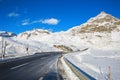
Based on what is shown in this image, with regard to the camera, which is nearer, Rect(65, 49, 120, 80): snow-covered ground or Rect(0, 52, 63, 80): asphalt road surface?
Rect(0, 52, 63, 80): asphalt road surface

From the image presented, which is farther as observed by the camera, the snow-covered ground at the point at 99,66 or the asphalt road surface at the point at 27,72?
the snow-covered ground at the point at 99,66

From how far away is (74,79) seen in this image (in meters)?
12.1

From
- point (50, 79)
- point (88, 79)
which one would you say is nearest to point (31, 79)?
point (50, 79)

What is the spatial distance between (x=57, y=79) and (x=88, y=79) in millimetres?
3916

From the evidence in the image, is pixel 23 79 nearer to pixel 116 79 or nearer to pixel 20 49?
pixel 116 79

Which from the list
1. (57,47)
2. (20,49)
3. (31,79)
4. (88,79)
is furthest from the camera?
(57,47)

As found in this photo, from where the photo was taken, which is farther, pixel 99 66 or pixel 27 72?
pixel 99 66

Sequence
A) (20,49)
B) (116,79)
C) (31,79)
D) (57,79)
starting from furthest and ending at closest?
(20,49)
(57,79)
(31,79)
(116,79)

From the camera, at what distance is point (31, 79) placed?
1145 centimetres

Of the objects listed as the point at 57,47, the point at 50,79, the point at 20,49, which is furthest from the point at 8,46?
the point at 50,79

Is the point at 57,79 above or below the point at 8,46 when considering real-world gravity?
below

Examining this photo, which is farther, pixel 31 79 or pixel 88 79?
pixel 31 79

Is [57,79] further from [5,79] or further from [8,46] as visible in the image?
[8,46]

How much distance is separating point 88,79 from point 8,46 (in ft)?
307
